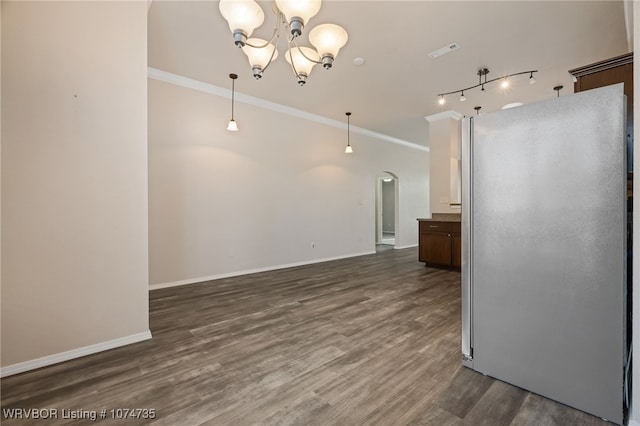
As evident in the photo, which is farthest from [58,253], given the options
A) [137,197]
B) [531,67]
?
[531,67]

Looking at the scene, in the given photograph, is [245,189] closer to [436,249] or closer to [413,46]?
[413,46]

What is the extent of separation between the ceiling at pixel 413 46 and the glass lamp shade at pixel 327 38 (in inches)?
30.9

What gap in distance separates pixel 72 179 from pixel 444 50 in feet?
13.6

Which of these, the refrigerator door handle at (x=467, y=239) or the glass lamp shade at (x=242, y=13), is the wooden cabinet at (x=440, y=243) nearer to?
the refrigerator door handle at (x=467, y=239)

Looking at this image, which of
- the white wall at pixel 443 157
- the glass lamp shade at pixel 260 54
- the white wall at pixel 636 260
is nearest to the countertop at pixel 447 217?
the white wall at pixel 443 157

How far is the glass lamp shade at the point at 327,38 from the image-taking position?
210 cm

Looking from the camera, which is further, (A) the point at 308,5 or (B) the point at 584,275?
(A) the point at 308,5

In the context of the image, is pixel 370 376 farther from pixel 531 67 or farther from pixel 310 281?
pixel 531 67

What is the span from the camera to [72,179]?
219cm

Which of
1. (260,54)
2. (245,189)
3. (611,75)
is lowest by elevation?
(245,189)

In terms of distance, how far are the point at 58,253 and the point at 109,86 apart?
1.45m

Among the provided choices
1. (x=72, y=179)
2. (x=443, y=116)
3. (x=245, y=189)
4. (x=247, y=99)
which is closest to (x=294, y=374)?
(x=72, y=179)

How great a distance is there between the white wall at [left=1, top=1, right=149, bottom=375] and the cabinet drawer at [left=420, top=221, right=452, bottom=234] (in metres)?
4.79

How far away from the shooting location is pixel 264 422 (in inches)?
59.4
